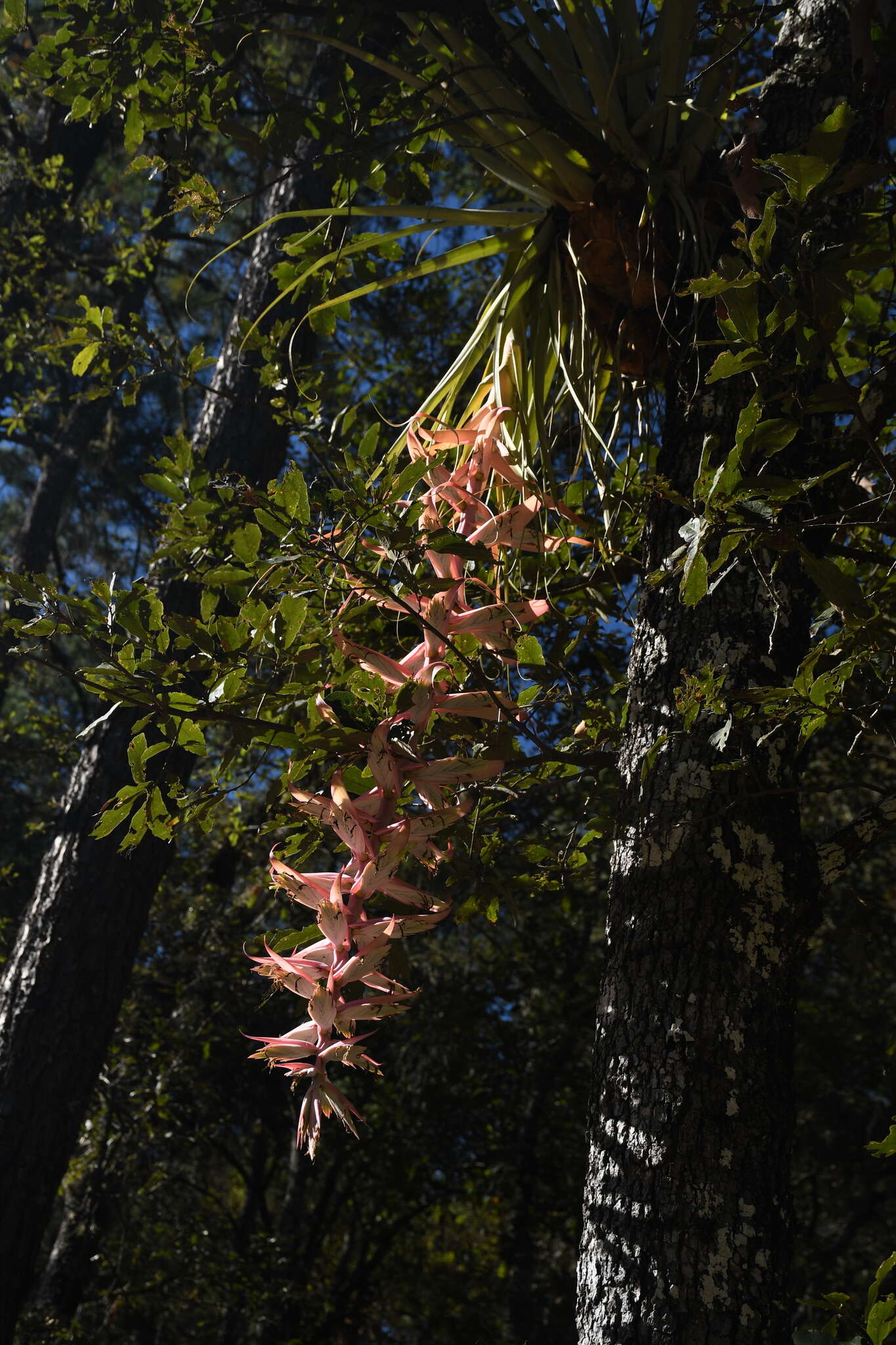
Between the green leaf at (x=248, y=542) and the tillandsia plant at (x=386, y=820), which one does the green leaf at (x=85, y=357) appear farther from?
the tillandsia plant at (x=386, y=820)

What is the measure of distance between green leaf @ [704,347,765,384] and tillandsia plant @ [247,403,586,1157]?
28 centimetres

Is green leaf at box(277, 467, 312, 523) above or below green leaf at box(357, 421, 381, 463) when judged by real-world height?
below

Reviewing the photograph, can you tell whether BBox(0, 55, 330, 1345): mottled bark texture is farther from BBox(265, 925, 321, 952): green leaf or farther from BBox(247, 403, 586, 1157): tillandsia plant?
BBox(247, 403, 586, 1157): tillandsia plant

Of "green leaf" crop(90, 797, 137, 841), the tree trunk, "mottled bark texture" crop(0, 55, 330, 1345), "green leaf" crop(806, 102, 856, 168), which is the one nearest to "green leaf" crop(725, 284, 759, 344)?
"green leaf" crop(806, 102, 856, 168)

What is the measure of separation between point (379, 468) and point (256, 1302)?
4254 millimetres

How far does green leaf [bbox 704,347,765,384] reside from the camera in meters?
0.90

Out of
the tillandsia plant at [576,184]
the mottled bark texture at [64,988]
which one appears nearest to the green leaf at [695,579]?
the tillandsia plant at [576,184]

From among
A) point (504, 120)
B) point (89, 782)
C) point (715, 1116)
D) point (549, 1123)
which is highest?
point (504, 120)

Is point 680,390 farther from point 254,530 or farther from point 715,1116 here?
point 715,1116

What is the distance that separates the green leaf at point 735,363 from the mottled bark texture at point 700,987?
0.24 meters

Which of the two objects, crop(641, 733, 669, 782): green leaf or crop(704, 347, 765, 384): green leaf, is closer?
crop(704, 347, 765, 384): green leaf

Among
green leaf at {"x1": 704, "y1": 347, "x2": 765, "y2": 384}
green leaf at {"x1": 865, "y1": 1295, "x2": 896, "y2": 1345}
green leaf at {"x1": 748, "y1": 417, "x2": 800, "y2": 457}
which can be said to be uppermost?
green leaf at {"x1": 704, "y1": 347, "x2": 765, "y2": 384}

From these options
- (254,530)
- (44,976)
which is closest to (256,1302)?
(44,976)

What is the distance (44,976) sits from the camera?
8.86 ft
